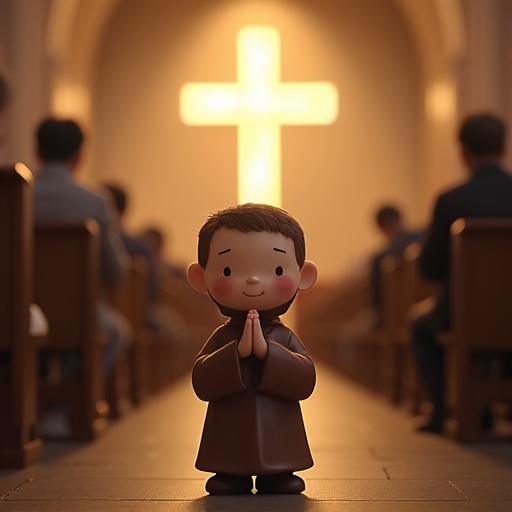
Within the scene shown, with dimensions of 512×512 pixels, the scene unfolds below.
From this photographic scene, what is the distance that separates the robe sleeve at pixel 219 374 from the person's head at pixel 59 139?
2.60 metres

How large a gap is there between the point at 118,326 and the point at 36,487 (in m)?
2.29

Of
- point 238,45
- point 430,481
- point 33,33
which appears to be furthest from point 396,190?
point 430,481

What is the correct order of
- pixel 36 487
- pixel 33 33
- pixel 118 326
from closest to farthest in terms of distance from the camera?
pixel 36 487, pixel 118 326, pixel 33 33

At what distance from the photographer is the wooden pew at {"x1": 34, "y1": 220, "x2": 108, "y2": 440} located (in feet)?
14.1

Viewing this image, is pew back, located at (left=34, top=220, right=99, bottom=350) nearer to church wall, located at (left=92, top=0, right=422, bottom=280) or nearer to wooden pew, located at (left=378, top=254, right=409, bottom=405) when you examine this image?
wooden pew, located at (left=378, top=254, right=409, bottom=405)

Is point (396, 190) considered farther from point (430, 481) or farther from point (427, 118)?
point (430, 481)

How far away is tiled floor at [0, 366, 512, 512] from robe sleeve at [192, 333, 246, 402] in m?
0.23

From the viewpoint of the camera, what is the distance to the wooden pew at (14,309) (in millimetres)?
3314

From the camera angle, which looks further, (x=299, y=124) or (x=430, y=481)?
(x=299, y=124)

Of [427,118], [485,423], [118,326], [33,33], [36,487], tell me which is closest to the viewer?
[36,487]

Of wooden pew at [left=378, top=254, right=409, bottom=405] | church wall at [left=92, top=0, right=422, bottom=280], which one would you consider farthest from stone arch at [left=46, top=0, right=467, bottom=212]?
wooden pew at [left=378, top=254, right=409, bottom=405]

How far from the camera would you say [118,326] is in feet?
16.5

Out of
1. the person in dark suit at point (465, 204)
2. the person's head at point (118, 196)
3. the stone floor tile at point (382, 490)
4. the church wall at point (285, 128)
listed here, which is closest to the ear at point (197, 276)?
the stone floor tile at point (382, 490)

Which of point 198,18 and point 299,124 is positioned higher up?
point 198,18
